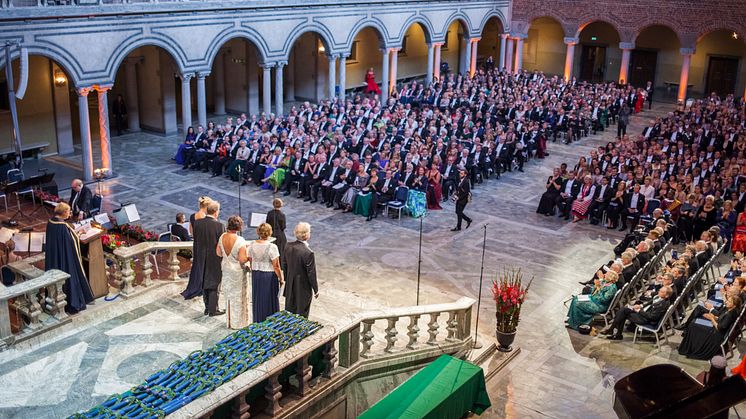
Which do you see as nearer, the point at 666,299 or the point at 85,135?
the point at 666,299

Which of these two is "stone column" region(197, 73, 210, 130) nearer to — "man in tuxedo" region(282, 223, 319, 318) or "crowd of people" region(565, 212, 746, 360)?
"crowd of people" region(565, 212, 746, 360)

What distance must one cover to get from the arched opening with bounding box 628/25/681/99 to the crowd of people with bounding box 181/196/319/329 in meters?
33.4

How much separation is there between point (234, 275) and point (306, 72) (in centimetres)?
2500

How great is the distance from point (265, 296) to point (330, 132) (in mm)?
14613

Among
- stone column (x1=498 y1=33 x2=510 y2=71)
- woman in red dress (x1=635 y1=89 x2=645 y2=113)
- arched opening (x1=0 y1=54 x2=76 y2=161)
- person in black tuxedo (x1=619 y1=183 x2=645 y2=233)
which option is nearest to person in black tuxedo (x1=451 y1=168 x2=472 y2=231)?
person in black tuxedo (x1=619 y1=183 x2=645 y2=233)

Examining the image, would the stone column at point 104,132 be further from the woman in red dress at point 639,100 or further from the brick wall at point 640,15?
the brick wall at point 640,15

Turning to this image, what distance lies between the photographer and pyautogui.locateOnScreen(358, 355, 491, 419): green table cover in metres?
8.74

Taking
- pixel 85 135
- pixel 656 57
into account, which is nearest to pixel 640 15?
pixel 656 57

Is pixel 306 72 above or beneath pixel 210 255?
above

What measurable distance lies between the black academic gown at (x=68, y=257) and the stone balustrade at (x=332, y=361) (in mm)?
3404

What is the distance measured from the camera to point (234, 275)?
9.56m

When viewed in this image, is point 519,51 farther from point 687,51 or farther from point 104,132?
point 104,132

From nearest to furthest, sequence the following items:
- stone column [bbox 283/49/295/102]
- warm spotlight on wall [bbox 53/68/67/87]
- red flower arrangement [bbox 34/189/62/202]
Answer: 1. red flower arrangement [bbox 34/189/62/202]
2. warm spotlight on wall [bbox 53/68/67/87]
3. stone column [bbox 283/49/295/102]

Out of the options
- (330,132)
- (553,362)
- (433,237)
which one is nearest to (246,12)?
Result: (330,132)
